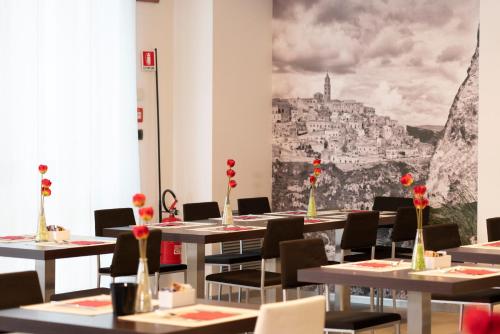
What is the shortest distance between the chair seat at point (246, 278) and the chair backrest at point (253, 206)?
66.8 inches

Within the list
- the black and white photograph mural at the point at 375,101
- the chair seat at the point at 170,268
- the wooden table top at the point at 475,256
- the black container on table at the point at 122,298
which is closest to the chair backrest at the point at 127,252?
the chair seat at the point at 170,268

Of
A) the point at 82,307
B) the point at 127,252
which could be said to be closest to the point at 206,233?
the point at 127,252

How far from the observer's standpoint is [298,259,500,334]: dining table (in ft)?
14.8

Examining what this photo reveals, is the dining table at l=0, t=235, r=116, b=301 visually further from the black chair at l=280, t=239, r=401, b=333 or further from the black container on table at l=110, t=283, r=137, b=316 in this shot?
the black container on table at l=110, t=283, r=137, b=316

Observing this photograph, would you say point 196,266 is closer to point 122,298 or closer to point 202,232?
point 202,232

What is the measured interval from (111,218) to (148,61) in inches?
81.1

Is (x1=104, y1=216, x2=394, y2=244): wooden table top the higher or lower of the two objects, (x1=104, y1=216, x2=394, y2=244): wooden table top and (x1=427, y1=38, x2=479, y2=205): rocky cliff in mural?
the lower

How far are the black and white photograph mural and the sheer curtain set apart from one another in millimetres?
1854

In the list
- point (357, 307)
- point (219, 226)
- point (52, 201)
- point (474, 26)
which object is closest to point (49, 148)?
point (52, 201)

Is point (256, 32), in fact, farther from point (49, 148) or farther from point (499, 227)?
Answer: point (499, 227)

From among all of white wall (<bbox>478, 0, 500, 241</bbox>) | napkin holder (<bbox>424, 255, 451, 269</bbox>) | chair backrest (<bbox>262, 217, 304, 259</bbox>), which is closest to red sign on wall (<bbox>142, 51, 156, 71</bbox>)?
chair backrest (<bbox>262, 217, 304, 259</bbox>)

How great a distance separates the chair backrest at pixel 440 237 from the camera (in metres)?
6.37

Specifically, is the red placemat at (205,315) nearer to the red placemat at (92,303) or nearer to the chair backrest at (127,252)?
the red placemat at (92,303)

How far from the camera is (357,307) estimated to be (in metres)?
9.17
